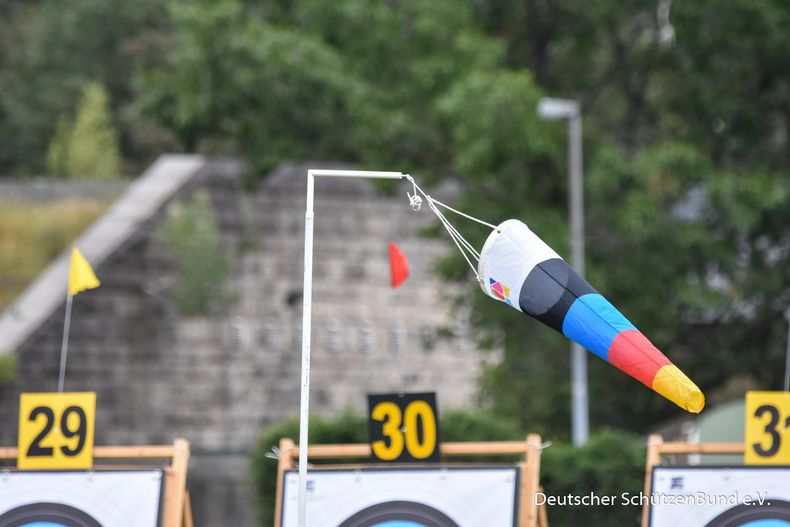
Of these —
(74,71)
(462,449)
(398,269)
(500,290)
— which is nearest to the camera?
(500,290)

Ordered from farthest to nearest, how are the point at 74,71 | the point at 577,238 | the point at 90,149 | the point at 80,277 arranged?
the point at 74,71 < the point at 90,149 < the point at 577,238 < the point at 80,277

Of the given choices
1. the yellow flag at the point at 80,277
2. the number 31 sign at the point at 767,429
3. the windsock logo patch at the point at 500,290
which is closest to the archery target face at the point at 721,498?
the number 31 sign at the point at 767,429

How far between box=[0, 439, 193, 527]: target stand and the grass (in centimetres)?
1687

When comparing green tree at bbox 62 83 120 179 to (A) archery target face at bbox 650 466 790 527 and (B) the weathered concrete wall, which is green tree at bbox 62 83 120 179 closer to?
(B) the weathered concrete wall

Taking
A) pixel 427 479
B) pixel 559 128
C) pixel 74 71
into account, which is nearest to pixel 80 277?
pixel 427 479

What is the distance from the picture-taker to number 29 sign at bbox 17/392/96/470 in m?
9.13

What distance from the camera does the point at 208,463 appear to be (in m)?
17.1

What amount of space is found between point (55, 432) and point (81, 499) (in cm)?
44

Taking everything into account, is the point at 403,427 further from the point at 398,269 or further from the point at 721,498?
the point at 721,498

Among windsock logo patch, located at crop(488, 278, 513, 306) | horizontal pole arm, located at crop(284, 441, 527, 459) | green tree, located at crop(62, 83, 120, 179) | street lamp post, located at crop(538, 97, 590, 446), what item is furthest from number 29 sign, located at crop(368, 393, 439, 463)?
green tree, located at crop(62, 83, 120, 179)

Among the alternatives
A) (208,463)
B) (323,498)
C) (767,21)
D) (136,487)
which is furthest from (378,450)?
(767,21)

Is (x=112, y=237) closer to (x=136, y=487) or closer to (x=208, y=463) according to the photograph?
(x=208, y=463)

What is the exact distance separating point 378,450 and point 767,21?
34.9 ft

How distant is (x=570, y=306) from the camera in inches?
295
